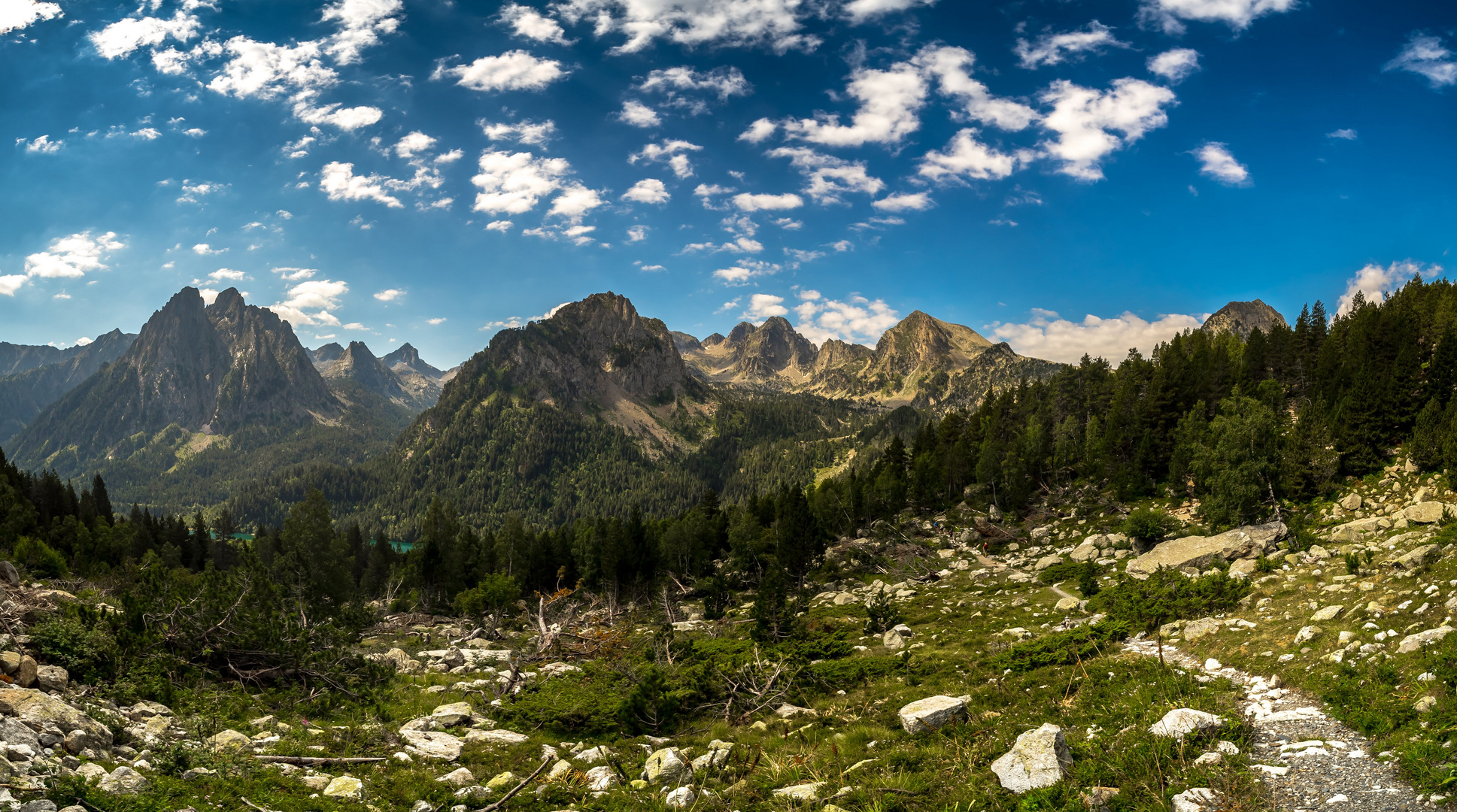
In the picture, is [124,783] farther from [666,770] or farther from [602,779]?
[666,770]

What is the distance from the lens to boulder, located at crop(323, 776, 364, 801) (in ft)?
35.8

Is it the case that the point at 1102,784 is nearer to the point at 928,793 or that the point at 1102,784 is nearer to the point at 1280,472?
the point at 928,793

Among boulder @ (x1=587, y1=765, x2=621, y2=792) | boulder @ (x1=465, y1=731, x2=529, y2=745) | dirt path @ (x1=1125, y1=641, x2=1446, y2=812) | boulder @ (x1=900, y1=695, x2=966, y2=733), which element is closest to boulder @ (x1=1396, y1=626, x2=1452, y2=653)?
dirt path @ (x1=1125, y1=641, x2=1446, y2=812)

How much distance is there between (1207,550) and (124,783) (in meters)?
46.0

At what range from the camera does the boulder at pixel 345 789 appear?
10906 millimetres

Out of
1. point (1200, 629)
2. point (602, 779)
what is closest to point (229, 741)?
point (602, 779)

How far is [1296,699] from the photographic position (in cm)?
1260

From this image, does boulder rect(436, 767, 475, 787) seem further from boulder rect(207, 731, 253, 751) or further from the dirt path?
the dirt path

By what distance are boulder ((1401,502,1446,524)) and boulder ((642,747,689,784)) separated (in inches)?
1455

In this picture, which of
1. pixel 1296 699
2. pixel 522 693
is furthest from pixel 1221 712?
pixel 522 693

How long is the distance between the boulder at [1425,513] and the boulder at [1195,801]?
1245 inches

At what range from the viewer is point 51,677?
42.9ft

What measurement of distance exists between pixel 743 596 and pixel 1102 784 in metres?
51.7

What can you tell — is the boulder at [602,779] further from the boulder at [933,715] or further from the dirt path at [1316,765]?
the dirt path at [1316,765]
